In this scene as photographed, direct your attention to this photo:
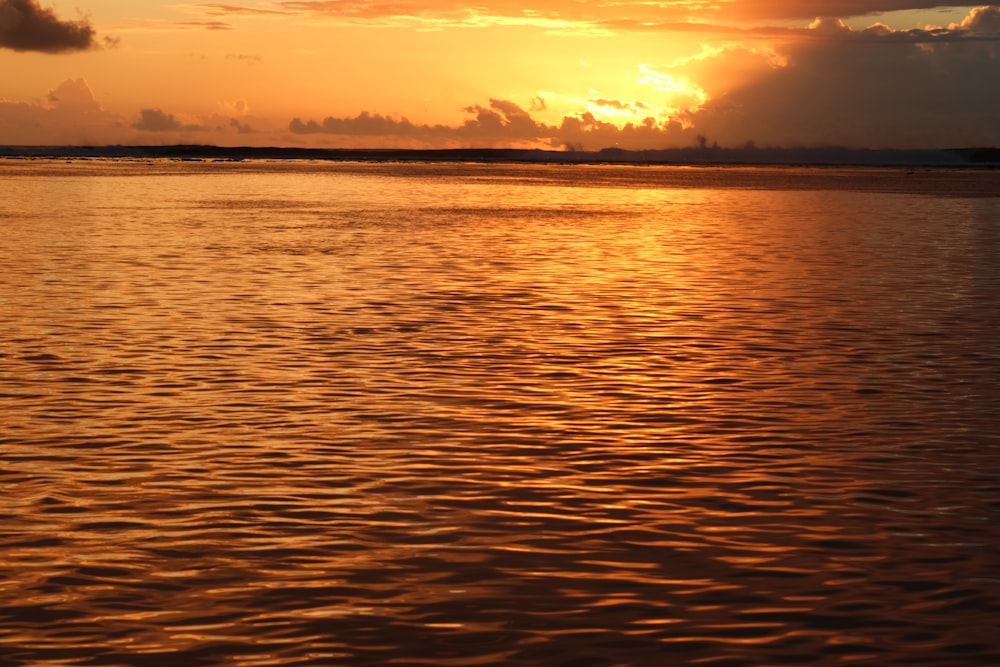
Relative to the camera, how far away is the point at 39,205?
87562mm

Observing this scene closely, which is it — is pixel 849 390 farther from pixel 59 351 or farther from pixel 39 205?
pixel 39 205

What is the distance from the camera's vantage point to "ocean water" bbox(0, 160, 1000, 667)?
10.6 meters

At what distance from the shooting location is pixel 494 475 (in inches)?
615

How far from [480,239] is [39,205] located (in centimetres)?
3938

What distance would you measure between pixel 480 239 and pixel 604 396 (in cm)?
4020

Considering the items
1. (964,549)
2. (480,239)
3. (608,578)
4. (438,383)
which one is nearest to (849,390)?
(438,383)

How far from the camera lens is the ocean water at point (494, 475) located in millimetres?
10602

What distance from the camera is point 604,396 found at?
20.9 metres

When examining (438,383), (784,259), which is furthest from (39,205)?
(438,383)

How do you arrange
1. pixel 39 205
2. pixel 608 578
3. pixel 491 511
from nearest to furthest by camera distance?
pixel 608 578
pixel 491 511
pixel 39 205

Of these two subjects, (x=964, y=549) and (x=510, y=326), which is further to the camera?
(x=510, y=326)

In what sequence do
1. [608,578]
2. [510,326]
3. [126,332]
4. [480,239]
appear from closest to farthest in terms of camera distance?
1. [608,578]
2. [126,332]
3. [510,326]
4. [480,239]

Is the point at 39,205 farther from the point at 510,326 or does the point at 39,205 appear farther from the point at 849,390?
the point at 849,390

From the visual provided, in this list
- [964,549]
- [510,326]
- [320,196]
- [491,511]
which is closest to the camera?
[964,549]
